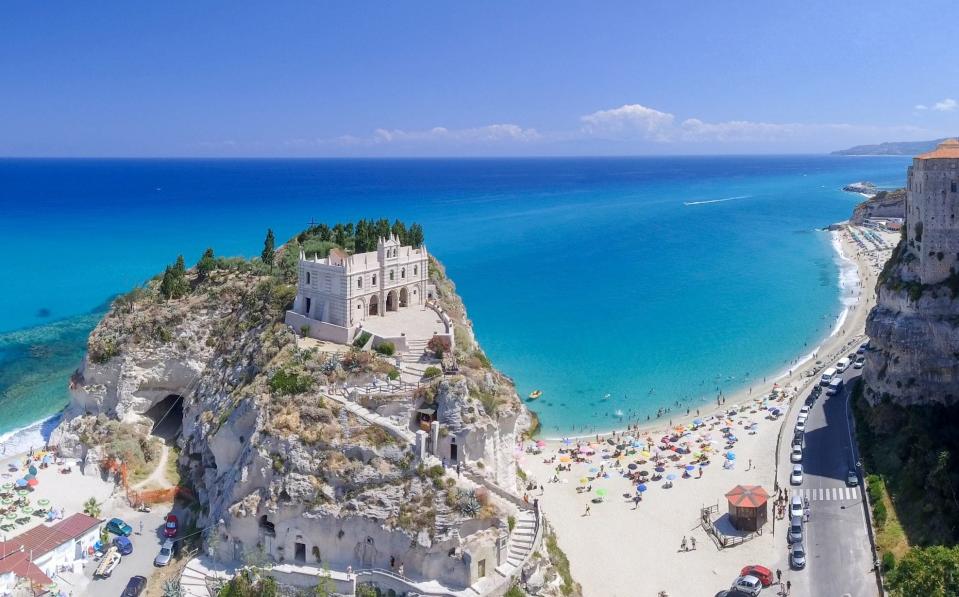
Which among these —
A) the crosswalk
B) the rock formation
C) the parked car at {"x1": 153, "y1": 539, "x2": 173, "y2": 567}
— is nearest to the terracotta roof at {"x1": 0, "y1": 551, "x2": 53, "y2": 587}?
the parked car at {"x1": 153, "y1": 539, "x2": 173, "y2": 567}

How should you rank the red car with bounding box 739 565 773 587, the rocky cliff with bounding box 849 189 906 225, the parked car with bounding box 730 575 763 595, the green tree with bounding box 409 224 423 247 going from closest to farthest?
the parked car with bounding box 730 575 763 595 < the red car with bounding box 739 565 773 587 < the green tree with bounding box 409 224 423 247 < the rocky cliff with bounding box 849 189 906 225

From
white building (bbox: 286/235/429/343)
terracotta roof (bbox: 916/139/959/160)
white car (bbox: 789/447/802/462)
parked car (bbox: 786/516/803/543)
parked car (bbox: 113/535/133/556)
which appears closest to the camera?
parked car (bbox: 786/516/803/543)

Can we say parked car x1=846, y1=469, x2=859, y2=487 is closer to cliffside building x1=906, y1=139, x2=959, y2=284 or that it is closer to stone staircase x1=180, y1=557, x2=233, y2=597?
cliffside building x1=906, y1=139, x2=959, y2=284

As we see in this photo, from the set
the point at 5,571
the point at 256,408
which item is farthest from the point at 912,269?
the point at 5,571

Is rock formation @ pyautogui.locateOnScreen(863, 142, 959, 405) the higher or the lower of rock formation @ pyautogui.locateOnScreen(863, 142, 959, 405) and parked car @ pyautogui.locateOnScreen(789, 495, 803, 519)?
the higher

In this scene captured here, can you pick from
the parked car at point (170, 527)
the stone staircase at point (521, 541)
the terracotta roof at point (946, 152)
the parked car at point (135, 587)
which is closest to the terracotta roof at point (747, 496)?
the stone staircase at point (521, 541)

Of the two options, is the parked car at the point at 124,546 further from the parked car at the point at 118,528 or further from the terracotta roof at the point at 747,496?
the terracotta roof at the point at 747,496
